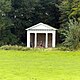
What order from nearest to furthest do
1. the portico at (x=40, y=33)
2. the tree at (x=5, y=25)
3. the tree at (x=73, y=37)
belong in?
the tree at (x=73, y=37) < the tree at (x=5, y=25) < the portico at (x=40, y=33)

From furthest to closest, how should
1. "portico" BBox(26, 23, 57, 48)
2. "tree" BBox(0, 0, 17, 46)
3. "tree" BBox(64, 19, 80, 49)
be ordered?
"portico" BBox(26, 23, 57, 48), "tree" BBox(0, 0, 17, 46), "tree" BBox(64, 19, 80, 49)

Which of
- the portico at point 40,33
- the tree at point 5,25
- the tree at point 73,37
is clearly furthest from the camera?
the portico at point 40,33

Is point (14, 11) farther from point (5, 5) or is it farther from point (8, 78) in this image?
point (8, 78)

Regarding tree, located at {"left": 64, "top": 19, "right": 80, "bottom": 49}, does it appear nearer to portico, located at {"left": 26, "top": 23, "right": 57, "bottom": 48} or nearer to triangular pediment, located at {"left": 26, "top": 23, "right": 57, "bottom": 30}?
portico, located at {"left": 26, "top": 23, "right": 57, "bottom": 48}

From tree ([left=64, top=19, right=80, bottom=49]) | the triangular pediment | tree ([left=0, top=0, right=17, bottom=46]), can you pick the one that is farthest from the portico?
tree ([left=64, top=19, right=80, bottom=49])

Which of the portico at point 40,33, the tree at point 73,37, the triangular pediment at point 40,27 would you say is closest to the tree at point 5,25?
the portico at point 40,33

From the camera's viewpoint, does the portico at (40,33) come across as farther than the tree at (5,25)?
Yes

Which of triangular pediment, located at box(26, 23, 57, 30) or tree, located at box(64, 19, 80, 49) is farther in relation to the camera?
triangular pediment, located at box(26, 23, 57, 30)

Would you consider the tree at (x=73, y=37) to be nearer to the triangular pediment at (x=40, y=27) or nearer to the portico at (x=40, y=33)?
the portico at (x=40, y=33)

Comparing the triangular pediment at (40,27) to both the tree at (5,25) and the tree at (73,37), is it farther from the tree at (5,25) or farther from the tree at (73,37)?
the tree at (73,37)

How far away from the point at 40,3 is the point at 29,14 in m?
3.34

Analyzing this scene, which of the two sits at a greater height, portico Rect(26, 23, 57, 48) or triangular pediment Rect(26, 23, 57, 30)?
triangular pediment Rect(26, 23, 57, 30)

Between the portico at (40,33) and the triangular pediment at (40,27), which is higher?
the triangular pediment at (40,27)

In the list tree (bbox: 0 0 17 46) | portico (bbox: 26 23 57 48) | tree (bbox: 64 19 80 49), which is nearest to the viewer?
tree (bbox: 64 19 80 49)
